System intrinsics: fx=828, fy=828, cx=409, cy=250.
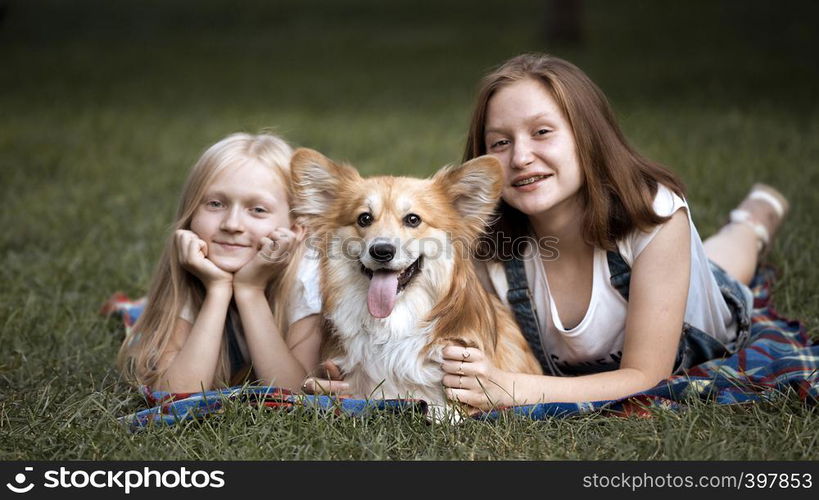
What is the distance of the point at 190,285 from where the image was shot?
3688 millimetres

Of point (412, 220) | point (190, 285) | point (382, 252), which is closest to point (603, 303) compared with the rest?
point (412, 220)

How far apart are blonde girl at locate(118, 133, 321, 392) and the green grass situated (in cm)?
28

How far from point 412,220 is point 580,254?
91cm

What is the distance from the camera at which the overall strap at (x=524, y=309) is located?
11.6 ft

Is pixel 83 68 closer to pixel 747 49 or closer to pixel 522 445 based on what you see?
pixel 747 49

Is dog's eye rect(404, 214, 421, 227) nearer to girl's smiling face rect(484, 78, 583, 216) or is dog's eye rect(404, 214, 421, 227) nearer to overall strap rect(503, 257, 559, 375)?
girl's smiling face rect(484, 78, 583, 216)

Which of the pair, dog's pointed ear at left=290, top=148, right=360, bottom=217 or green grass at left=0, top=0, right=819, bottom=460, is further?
dog's pointed ear at left=290, top=148, right=360, bottom=217

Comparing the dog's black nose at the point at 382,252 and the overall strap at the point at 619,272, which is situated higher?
the dog's black nose at the point at 382,252

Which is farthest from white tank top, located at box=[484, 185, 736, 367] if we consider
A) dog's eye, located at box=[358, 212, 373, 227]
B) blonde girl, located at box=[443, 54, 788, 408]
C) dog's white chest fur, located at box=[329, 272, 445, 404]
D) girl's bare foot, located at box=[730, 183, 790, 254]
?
girl's bare foot, located at box=[730, 183, 790, 254]

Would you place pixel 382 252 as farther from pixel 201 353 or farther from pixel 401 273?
pixel 201 353

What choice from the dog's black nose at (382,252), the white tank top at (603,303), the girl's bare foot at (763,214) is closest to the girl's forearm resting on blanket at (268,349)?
the dog's black nose at (382,252)

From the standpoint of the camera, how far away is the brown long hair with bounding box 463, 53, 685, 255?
132 inches
